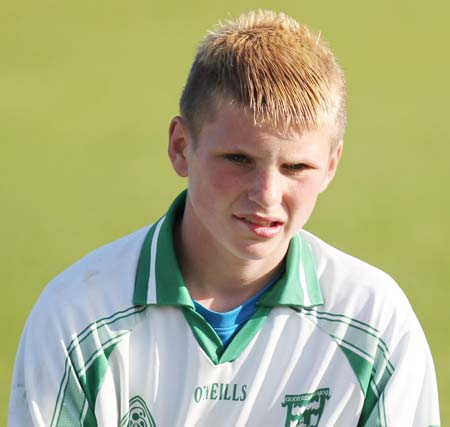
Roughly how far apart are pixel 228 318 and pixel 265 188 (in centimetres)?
37

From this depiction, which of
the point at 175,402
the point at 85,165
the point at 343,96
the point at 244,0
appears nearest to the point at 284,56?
the point at 343,96

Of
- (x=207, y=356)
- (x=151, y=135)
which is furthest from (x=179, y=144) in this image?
(x=151, y=135)

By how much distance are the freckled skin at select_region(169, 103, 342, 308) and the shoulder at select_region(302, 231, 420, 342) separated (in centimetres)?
17

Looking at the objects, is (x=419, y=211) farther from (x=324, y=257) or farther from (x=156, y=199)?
(x=324, y=257)

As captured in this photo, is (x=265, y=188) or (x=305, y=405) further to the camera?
(x=305, y=405)

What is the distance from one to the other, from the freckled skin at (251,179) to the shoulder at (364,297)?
0.56 ft

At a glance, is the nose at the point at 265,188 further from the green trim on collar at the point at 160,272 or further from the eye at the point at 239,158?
the green trim on collar at the point at 160,272

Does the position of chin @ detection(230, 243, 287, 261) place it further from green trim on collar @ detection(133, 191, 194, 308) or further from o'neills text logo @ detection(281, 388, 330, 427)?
o'neills text logo @ detection(281, 388, 330, 427)

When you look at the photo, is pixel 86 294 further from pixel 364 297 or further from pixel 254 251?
pixel 364 297

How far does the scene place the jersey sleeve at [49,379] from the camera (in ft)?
9.88

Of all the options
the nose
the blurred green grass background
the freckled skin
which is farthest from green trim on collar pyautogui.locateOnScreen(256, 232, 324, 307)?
the blurred green grass background

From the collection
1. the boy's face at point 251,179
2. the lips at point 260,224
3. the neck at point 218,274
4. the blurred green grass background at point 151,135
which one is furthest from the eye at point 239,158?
the blurred green grass background at point 151,135

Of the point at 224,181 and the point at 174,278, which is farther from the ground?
the point at 224,181

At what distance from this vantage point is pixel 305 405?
122 inches
